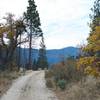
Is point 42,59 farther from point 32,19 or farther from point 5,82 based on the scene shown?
point 5,82

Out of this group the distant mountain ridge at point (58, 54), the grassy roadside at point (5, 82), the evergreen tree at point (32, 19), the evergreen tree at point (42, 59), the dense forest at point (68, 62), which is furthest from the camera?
the evergreen tree at point (42, 59)

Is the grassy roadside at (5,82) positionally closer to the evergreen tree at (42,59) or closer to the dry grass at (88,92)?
the dry grass at (88,92)

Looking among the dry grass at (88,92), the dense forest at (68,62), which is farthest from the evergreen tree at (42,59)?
the dry grass at (88,92)

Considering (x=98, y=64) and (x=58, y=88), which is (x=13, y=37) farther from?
(x=98, y=64)

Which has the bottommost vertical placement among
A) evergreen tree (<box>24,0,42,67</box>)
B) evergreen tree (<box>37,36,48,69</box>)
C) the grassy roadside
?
the grassy roadside

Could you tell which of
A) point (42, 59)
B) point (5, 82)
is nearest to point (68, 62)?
point (5, 82)

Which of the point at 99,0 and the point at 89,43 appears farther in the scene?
the point at 99,0

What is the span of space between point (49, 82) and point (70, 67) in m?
3.79

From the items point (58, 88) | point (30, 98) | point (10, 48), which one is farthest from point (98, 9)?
point (10, 48)

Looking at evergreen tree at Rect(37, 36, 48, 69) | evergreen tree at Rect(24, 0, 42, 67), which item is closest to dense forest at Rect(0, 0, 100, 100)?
evergreen tree at Rect(24, 0, 42, 67)

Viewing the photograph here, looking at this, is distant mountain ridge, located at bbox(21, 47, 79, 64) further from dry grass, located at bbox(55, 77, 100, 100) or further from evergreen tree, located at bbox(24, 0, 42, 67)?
dry grass, located at bbox(55, 77, 100, 100)

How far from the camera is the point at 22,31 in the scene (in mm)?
67312

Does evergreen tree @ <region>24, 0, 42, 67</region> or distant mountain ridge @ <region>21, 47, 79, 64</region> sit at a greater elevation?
evergreen tree @ <region>24, 0, 42, 67</region>

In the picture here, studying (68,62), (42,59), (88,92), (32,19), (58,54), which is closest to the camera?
(88,92)
